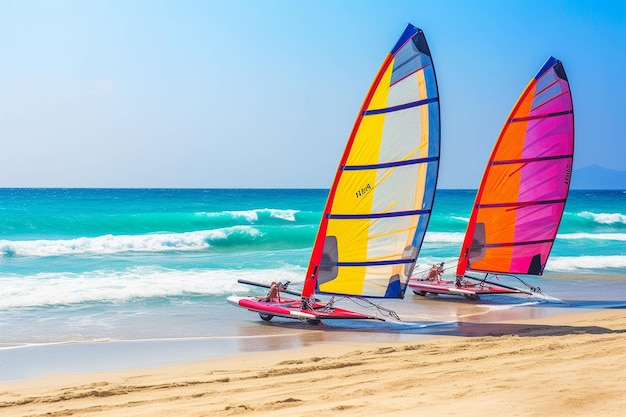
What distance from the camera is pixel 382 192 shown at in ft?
37.7

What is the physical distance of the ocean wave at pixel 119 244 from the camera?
85.1 ft

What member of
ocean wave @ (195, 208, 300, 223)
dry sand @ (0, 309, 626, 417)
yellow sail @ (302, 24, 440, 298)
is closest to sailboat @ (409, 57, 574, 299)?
yellow sail @ (302, 24, 440, 298)

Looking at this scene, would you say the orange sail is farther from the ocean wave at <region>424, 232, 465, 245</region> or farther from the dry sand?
the ocean wave at <region>424, 232, 465, 245</region>

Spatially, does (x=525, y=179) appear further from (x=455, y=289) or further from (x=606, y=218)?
(x=606, y=218)

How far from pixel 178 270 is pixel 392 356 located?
11.6 m

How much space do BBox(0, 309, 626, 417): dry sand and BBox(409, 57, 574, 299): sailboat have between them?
6.12 m

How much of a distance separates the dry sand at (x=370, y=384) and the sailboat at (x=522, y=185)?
241 inches

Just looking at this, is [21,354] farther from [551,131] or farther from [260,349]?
[551,131]

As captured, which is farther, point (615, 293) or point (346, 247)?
point (615, 293)

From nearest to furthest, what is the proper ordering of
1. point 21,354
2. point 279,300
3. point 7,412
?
point 7,412, point 21,354, point 279,300

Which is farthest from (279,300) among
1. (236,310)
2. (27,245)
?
(27,245)

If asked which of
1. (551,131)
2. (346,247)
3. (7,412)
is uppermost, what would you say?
(551,131)

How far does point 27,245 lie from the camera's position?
26.9 m

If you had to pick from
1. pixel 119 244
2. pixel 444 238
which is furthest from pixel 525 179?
pixel 444 238
